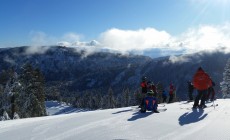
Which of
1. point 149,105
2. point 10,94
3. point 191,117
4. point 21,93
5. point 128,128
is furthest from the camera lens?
point 21,93

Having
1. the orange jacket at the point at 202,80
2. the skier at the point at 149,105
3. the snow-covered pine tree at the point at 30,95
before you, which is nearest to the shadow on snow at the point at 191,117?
the skier at the point at 149,105

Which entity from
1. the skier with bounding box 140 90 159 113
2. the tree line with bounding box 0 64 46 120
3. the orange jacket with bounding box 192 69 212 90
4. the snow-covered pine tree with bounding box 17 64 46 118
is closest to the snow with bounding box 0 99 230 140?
the skier with bounding box 140 90 159 113

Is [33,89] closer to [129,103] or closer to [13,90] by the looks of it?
[13,90]

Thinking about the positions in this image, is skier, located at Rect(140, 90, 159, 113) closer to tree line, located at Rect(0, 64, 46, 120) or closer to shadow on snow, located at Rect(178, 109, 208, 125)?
shadow on snow, located at Rect(178, 109, 208, 125)

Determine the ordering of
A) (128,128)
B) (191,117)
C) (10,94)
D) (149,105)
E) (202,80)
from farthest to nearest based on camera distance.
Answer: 1. (10,94)
2. (202,80)
3. (149,105)
4. (191,117)
5. (128,128)

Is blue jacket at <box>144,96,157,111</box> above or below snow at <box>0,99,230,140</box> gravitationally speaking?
above

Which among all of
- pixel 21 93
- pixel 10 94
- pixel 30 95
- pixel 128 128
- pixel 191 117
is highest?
pixel 128 128

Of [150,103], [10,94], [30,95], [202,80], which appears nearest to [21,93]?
[30,95]

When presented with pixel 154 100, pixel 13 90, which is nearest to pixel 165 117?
pixel 154 100

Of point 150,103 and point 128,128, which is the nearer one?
point 128,128

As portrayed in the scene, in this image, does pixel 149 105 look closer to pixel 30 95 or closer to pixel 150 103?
pixel 150 103

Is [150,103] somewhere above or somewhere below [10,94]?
above

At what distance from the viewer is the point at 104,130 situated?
9.90 m

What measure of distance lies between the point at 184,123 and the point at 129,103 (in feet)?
307
